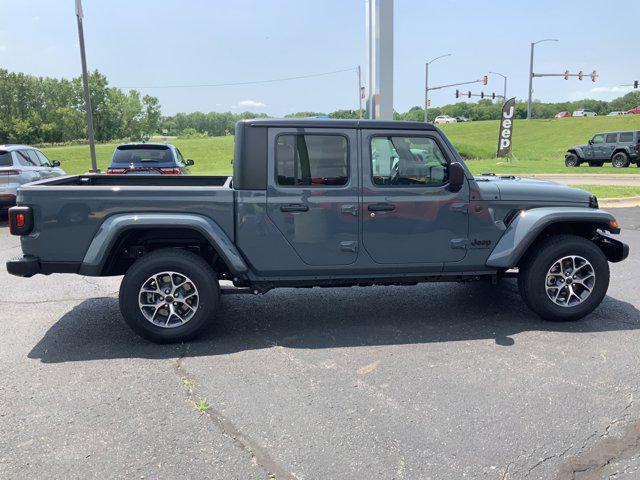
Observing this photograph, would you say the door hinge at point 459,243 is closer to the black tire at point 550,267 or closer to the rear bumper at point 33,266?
the black tire at point 550,267

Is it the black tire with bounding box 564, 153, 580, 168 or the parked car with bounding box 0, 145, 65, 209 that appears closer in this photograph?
the parked car with bounding box 0, 145, 65, 209

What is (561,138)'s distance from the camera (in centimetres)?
5684

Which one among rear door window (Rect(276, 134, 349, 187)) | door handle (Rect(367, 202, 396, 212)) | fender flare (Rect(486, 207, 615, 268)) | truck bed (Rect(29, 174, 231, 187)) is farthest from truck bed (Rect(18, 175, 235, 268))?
fender flare (Rect(486, 207, 615, 268))

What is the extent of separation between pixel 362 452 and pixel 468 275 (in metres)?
2.39

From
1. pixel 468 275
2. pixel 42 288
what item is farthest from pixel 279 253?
pixel 42 288

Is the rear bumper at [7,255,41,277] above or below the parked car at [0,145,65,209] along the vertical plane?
below

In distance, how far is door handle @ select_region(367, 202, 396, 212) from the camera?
448 centimetres

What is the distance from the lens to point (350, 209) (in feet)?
14.6

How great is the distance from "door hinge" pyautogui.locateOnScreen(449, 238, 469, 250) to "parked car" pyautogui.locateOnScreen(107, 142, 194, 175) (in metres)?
8.73

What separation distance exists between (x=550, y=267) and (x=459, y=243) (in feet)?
2.92

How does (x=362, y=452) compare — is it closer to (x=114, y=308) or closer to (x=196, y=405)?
(x=196, y=405)

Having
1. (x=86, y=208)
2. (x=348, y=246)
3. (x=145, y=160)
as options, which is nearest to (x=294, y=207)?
(x=348, y=246)

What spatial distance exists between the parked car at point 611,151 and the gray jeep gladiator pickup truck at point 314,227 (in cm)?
2450

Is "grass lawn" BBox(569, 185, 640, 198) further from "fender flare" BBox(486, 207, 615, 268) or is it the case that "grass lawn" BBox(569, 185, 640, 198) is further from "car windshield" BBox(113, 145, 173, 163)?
"car windshield" BBox(113, 145, 173, 163)
